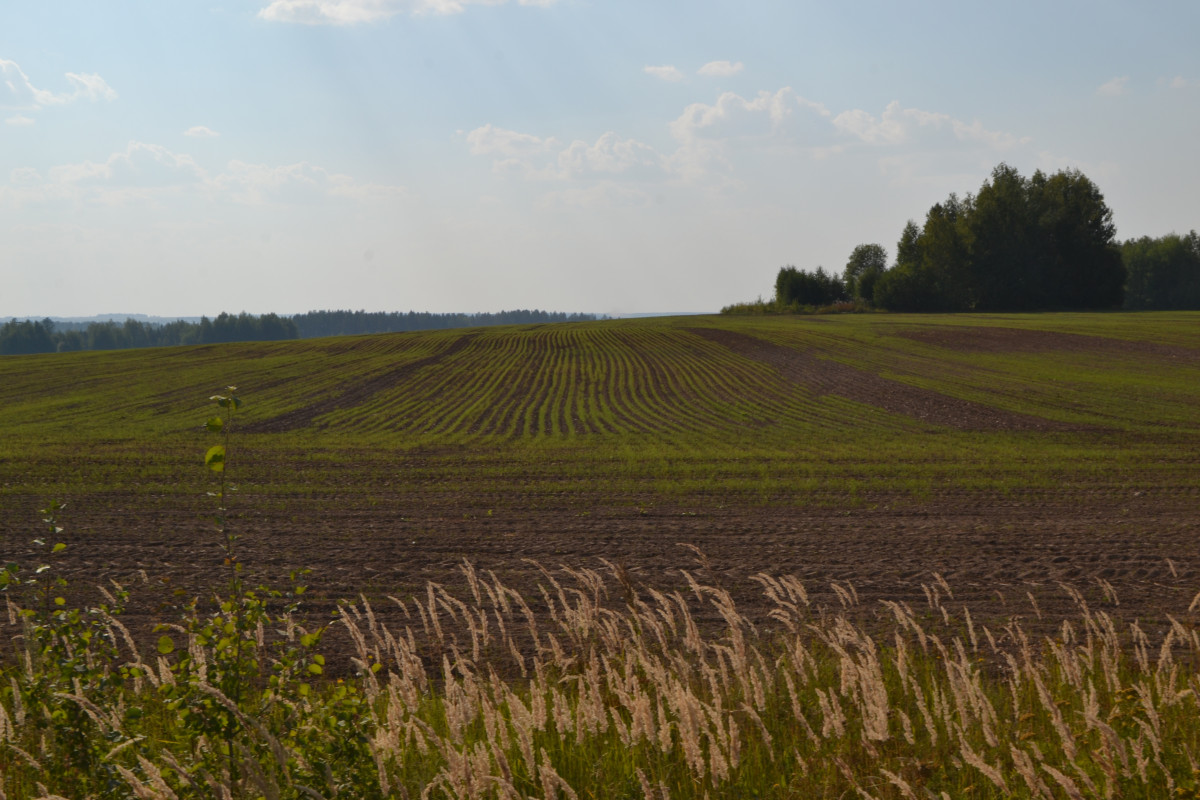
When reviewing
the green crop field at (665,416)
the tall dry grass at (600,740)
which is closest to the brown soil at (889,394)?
the green crop field at (665,416)

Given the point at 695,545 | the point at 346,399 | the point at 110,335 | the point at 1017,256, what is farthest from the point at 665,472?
the point at 110,335

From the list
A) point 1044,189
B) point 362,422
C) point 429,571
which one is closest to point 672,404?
point 362,422

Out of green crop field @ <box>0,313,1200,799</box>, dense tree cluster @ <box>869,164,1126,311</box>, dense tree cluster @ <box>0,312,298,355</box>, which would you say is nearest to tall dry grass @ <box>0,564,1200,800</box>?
green crop field @ <box>0,313,1200,799</box>

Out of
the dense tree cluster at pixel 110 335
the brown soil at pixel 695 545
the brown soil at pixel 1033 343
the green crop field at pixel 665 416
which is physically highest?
the dense tree cluster at pixel 110 335

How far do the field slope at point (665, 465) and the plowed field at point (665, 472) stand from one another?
10 centimetres

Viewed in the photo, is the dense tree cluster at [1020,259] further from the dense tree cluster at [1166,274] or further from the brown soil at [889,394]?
the brown soil at [889,394]

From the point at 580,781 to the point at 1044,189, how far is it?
102917 millimetres

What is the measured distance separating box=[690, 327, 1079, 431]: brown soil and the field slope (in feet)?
0.72

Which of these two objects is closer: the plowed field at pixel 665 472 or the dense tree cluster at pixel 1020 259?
the plowed field at pixel 665 472

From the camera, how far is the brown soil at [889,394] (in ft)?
92.1

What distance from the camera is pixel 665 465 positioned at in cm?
2188

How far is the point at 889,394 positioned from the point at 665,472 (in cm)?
1812

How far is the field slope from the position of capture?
42.5 ft

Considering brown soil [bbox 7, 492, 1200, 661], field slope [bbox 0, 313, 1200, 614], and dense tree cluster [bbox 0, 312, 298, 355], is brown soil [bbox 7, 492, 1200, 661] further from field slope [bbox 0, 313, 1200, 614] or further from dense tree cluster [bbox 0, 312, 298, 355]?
dense tree cluster [bbox 0, 312, 298, 355]
